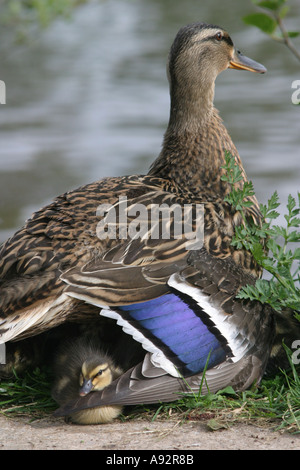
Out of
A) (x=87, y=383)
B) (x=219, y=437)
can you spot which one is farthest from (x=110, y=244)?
(x=219, y=437)

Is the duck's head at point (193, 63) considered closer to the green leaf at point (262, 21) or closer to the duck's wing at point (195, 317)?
the duck's wing at point (195, 317)

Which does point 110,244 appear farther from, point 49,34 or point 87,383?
point 49,34

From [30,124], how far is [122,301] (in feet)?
18.3

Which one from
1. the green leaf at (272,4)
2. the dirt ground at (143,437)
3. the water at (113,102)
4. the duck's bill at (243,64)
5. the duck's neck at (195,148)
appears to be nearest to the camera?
the green leaf at (272,4)

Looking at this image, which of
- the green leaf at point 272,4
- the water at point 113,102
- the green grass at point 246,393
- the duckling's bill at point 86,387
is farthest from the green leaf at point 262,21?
the water at point 113,102

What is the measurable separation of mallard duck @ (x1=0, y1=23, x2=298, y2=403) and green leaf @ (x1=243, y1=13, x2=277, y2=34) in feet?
3.92

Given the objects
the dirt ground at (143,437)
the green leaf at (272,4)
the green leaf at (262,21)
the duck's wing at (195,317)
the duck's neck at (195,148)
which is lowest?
the dirt ground at (143,437)

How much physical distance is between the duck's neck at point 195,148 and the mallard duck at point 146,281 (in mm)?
103

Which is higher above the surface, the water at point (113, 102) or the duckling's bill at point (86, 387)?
the water at point (113, 102)

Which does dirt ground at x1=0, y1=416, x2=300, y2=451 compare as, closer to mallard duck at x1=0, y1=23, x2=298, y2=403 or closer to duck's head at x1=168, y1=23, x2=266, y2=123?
mallard duck at x1=0, y1=23, x2=298, y2=403

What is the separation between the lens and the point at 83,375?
3.59 meters

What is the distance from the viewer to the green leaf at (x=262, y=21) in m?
2.90

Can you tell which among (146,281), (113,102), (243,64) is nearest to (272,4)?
(146,281)

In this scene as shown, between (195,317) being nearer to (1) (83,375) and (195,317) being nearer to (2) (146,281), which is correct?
(2) (146,281)
